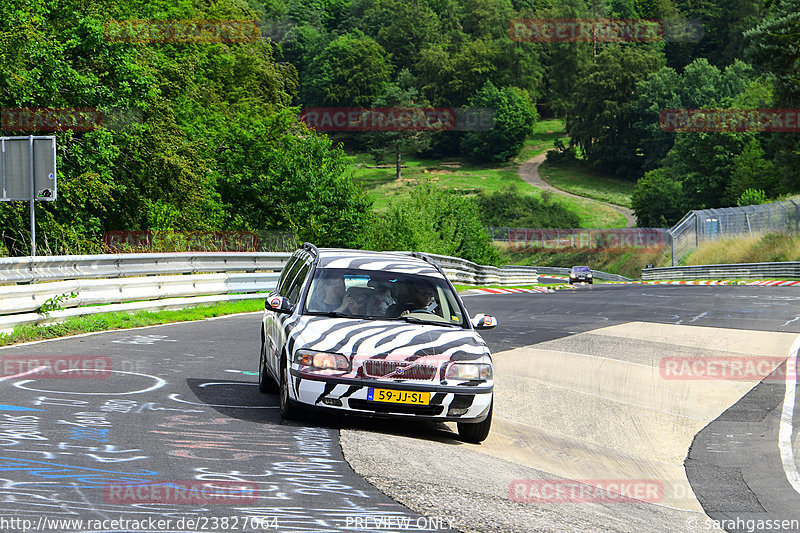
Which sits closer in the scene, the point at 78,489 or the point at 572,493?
the point at 78,489

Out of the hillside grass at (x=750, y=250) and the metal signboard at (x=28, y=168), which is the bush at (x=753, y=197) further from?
the metal signboard at (x=28, y=168)

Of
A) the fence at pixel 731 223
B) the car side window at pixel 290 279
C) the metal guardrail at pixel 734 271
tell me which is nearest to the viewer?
the car side window at pixel 290 279

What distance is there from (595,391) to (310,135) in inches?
1532

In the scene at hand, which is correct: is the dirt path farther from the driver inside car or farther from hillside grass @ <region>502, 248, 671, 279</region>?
the driver inside car

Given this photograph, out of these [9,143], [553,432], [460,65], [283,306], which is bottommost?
[553,432]

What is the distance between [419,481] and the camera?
6480 millimetres

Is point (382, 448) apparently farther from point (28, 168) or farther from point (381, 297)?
point (28, 168)

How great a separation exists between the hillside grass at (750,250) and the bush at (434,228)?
15.5 m

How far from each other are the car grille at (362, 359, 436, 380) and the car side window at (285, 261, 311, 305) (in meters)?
1.59

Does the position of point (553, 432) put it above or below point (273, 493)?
below

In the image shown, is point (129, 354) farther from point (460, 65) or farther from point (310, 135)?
point (460, 65)

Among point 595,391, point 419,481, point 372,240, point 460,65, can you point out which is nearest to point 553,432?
point 595,391

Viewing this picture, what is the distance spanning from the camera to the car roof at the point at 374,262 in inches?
374

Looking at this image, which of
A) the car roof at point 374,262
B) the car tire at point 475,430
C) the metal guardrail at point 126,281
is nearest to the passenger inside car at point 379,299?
the car roof at point 374,262
